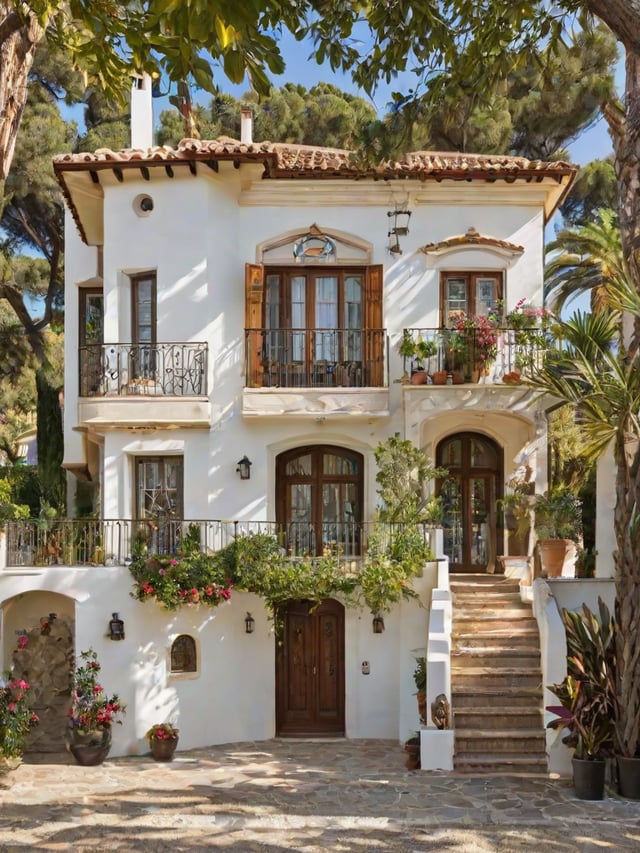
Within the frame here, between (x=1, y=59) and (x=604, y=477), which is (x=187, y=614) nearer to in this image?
(x=604, y=477)

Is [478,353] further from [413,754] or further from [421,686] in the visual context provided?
[413,754]

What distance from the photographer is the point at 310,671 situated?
18484 millimetres

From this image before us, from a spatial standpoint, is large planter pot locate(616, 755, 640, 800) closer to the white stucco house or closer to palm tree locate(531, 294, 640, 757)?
palm tree locate(531, 294, 640, 757)

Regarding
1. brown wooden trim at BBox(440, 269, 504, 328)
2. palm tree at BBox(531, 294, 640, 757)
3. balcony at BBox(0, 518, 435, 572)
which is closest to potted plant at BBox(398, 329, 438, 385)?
brown wooden trim at BBox(440, 269, 504, 328)

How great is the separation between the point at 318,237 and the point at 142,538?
626 cm

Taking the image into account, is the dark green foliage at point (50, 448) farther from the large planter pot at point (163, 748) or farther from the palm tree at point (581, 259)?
the palm tree at point (581, 259)

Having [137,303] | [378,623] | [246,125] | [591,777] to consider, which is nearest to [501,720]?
[591,777]

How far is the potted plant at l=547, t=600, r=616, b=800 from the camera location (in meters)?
12.5

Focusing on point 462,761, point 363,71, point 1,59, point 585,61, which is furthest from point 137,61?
point 585,61

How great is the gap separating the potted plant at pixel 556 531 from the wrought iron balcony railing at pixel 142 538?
73.9 inches

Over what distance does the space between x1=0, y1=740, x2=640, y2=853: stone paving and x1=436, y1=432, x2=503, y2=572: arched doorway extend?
494 cm

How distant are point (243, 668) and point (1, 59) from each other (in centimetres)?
1199

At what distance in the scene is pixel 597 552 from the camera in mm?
17969

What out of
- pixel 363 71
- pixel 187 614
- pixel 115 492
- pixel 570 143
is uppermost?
pixel 570 143
